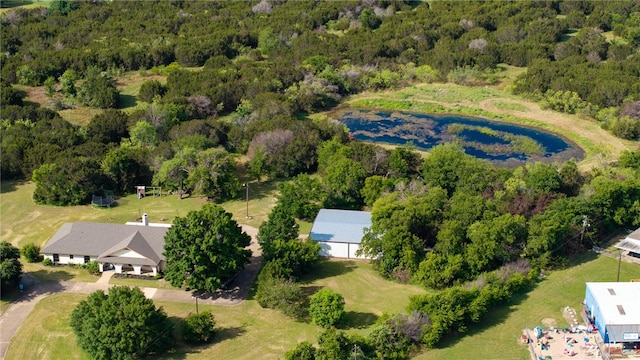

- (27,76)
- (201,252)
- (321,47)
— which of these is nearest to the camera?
(201,252)

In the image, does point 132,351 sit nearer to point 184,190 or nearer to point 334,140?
point 184,190

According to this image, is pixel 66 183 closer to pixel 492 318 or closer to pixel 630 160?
pixel 492 318

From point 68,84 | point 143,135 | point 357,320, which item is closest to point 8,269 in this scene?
point 357,320

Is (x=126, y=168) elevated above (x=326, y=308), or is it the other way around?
(x=126, y=168)

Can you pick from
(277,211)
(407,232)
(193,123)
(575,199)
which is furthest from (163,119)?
(575,199)

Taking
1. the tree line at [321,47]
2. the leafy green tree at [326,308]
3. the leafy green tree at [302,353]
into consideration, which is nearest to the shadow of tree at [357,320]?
the leafy green tree at [326,308]

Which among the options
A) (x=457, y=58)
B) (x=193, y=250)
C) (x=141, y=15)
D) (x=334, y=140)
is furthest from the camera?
(x=141, y=15)
